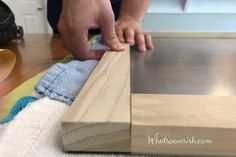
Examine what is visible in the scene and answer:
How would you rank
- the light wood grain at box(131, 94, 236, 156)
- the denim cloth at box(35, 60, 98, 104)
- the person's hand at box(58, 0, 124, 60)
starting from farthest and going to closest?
the person's hand at box(58, 0, 124, 60)
the denim cloth at box(35, 60, 98, 104)
the light wood grain at box(131, 94, 236, 156)

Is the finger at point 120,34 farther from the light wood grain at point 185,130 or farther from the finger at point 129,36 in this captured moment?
the light wood grain at point 185,130

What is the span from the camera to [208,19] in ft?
6.16

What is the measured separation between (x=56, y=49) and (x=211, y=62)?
0.43 m

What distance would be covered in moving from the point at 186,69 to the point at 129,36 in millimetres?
243

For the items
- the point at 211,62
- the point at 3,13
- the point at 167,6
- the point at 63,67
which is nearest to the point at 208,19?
the point at 167,6

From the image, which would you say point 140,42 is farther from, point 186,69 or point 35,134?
point 35,134

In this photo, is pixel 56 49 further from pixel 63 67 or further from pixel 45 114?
pixel 45 114

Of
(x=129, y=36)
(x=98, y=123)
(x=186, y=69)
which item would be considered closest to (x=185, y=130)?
(x=98, y=123)

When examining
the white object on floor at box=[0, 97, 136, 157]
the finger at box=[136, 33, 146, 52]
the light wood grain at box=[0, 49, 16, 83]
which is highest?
the white object on floor at box=[0, 97, 136, 157]

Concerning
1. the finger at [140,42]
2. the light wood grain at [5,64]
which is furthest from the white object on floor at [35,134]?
the finger at [140,42]

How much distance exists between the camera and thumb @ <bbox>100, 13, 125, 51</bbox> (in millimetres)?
503

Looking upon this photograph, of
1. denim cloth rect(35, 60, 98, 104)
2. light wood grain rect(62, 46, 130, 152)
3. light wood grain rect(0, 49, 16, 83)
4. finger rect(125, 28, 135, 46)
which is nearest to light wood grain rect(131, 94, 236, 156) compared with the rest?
light wood grain rect(62, 46, 130, 152)

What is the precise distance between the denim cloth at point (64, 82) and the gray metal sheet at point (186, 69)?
7 centimetres

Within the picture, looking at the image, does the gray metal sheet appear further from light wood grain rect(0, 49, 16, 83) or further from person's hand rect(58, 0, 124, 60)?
light wood grain rect(0, 49, 16, 83)
